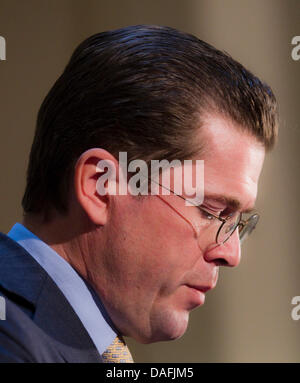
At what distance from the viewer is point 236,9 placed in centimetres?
190

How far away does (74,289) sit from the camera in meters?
1.03

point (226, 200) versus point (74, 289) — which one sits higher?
point (226, 200)

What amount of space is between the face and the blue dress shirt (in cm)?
2

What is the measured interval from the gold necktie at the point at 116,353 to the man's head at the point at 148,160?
22 millimetres

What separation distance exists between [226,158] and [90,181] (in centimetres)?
22

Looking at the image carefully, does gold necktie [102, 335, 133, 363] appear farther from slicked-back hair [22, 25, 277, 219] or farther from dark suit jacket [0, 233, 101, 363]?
slicked-back hair [22, 25, 277, 219]

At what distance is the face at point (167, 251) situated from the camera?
1042 mm

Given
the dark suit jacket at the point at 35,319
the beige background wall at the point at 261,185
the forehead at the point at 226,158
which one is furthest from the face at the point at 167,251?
the beige background wall at the point at 261,185

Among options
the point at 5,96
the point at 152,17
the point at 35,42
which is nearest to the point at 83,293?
the point at 5,96

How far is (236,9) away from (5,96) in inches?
28.0

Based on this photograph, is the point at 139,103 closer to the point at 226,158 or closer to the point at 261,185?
the point at 226,158

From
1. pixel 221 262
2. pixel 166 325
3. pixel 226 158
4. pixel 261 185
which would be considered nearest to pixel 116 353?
pixel 166 325

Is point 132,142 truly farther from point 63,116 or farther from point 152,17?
point 152,17

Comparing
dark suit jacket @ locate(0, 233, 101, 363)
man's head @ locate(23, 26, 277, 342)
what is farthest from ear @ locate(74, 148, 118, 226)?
dark suit jacket @ locate(0, 233, 101, 363)
